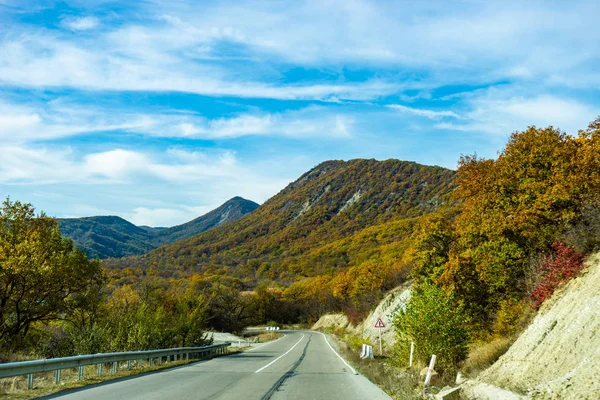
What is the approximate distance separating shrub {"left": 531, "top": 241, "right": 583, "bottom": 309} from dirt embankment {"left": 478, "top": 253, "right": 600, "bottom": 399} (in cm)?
41

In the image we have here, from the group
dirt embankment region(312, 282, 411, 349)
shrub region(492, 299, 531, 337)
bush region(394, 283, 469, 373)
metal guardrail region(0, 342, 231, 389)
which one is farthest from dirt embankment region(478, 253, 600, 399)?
dirt embankment region(312, 282, 411, 349)

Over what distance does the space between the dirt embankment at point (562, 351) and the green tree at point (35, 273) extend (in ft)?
66.7

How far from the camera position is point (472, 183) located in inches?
1076

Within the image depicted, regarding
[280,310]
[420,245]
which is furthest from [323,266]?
[420,245]

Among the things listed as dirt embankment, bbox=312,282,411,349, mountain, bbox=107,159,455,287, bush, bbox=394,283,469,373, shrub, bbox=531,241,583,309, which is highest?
mountain, bbox=107,159,455,287

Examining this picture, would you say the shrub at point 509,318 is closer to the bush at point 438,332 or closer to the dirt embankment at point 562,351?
the bush at point 438,332

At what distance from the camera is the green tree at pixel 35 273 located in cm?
2262

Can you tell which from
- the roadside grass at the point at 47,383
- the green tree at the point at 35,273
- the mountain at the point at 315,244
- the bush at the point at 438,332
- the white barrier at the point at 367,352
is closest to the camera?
the roadside grass at the point at 47,383

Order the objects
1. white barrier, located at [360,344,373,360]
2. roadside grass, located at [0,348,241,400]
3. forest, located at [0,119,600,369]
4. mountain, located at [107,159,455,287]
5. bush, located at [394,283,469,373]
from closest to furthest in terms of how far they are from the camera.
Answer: roadside grass, located at [0,348,241,400], bush, located at [394,283,469,373], forest, located at [0,119,600,369], white barrier, located at [360,344,373,360], mountain, located at [107,159,455,287]

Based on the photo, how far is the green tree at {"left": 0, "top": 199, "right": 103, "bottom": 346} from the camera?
74.2 feet

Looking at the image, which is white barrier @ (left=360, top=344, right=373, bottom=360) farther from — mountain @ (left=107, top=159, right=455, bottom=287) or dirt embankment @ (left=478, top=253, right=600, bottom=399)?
mountain @ (left=107, top=159, right=455, bottom=287)

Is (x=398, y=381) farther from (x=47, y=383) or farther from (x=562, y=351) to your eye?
(x=47, y=383)

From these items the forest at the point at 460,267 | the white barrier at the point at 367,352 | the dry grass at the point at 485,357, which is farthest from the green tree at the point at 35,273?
the dry grass at the point at 485,357

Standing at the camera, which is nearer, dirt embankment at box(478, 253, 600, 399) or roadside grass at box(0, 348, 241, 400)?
dirt embankment at box(478, 253, 600, 399)
